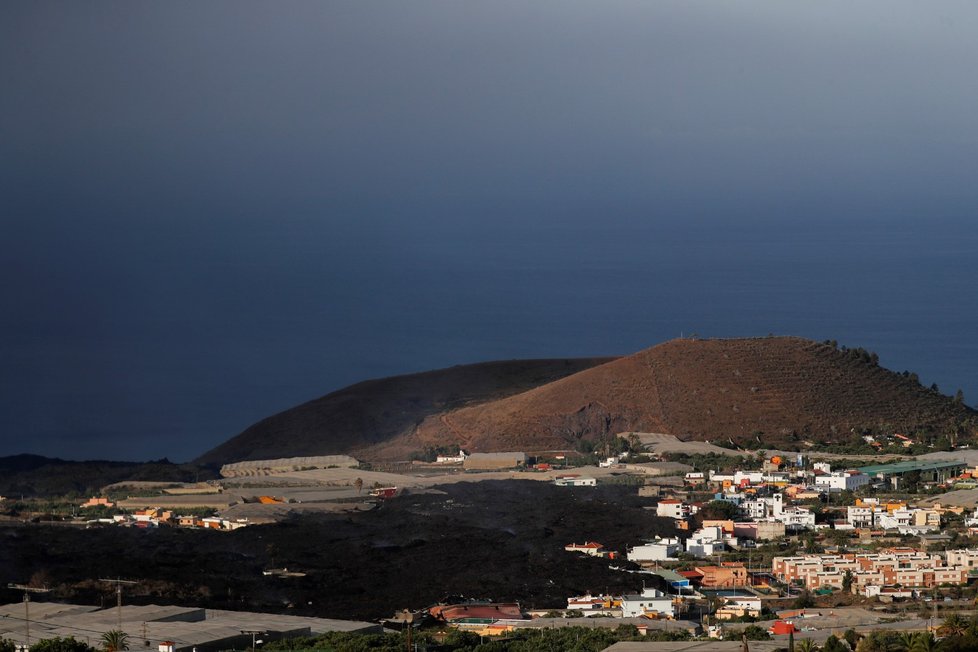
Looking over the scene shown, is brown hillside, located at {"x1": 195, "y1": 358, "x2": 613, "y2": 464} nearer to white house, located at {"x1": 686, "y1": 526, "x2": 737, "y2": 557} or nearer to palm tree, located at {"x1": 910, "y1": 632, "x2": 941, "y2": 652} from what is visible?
white house, located at {"x1": 686, "y1": 526, "x2": 737, "y2": 557}

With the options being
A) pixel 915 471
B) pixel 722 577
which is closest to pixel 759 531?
pixel 722 577

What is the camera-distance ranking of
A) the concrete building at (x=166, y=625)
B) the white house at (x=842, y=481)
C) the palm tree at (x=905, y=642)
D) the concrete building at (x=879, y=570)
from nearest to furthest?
the palm tree at (x=905, y=642), the concrete building at (x=166, y=625), the concrete building at (x=879, y=570), the white house at (x=842, y=481)

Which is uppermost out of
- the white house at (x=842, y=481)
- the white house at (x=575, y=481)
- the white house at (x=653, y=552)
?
the white house at (x=575, y=481)

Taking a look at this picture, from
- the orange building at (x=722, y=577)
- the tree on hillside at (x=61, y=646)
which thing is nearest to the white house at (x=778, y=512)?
the orange building at (x=722, y=577)

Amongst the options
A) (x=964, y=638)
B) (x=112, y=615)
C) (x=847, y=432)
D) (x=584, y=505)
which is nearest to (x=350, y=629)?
(x=112, y=615)

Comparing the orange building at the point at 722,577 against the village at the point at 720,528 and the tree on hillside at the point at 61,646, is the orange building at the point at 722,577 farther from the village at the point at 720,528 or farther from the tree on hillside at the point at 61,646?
the tree on hillside at the point at 61,646

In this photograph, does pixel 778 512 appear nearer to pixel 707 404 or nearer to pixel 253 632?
pixel 707 404
